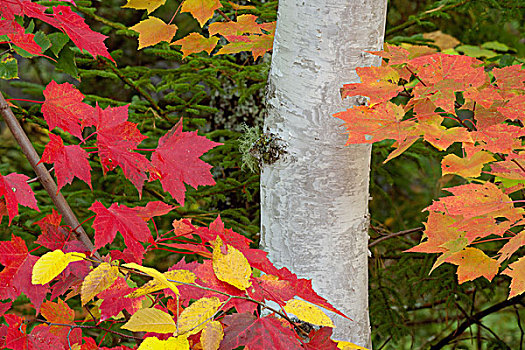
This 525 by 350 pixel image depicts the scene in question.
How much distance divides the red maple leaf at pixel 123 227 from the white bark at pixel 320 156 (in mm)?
313

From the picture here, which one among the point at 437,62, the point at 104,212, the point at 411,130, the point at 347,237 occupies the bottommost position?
the point at 347,237

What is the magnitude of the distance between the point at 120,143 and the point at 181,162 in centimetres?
11

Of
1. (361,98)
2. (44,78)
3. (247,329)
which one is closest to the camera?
(247,329)

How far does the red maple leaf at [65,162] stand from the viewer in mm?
764

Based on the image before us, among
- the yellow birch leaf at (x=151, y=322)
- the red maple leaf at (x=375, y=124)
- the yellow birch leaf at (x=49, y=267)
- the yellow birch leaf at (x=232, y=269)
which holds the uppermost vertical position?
the red maple leaf at (x=375, y=124)

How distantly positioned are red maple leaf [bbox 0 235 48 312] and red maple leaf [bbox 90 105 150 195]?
0.63 feet

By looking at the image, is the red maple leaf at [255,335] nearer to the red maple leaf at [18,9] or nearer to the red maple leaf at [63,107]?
the red maple leaf at [63,107]

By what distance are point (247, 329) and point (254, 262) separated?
206mm

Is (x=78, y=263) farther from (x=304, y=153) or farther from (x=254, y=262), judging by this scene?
(x=304, y=153)

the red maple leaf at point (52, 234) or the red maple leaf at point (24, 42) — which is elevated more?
the red maple leaf at point (24, 42)

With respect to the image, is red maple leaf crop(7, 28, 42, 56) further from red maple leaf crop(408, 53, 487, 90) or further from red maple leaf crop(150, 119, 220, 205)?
red maple leaf crop(408, 53, 487, 90)

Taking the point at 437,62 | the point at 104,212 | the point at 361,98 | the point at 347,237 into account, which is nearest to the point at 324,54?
the point at 361,98

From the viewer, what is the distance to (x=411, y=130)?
32.3 inches

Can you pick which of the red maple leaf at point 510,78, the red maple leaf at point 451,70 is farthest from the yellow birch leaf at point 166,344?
the red maple leaf at point 510,78
